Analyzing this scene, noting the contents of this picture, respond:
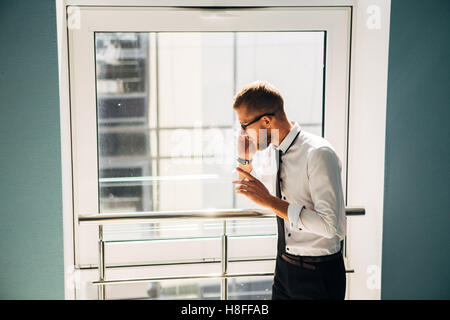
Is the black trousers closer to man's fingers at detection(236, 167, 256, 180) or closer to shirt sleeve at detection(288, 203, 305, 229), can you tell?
shirt sleeve at detection(288, 203, 305, 229)

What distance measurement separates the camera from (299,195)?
1295 millimetres

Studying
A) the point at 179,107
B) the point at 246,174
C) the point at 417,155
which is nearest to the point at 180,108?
the point at 179,107

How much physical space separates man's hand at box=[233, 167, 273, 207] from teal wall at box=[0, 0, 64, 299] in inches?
32.0

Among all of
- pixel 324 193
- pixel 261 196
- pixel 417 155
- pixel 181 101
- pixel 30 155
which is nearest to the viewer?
pixel 324 193

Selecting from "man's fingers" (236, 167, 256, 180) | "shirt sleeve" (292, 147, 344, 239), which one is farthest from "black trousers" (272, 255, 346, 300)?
"man's fingers" (236, 167, 256, 180)

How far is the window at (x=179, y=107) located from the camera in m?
1.82

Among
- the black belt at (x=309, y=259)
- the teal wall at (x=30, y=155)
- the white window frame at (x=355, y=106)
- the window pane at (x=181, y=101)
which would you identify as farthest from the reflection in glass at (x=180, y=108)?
the black belt at (x=309, y=259)

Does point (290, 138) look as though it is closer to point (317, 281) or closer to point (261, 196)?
point (261, 196)

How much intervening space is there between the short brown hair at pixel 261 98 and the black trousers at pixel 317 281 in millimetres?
561

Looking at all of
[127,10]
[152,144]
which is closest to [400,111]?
[152,144]

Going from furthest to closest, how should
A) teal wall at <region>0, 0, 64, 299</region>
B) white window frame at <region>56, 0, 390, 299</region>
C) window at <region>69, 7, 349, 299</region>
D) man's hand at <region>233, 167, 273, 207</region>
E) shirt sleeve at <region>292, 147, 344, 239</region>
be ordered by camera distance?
window at <region>69, 7, 349, 299</region> < white window frame at <region>56, 0, 390, 299</region> < teal wall at <region>0, 0, 64, 299</region> < man's hand at <region>233, 167, 273, 207</region> < shirt sleeve at <region>292, 147, 344, 239</region>

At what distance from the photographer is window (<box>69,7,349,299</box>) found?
182cm

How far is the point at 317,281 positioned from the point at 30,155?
125 centimetres

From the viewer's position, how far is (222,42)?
6.13ft
